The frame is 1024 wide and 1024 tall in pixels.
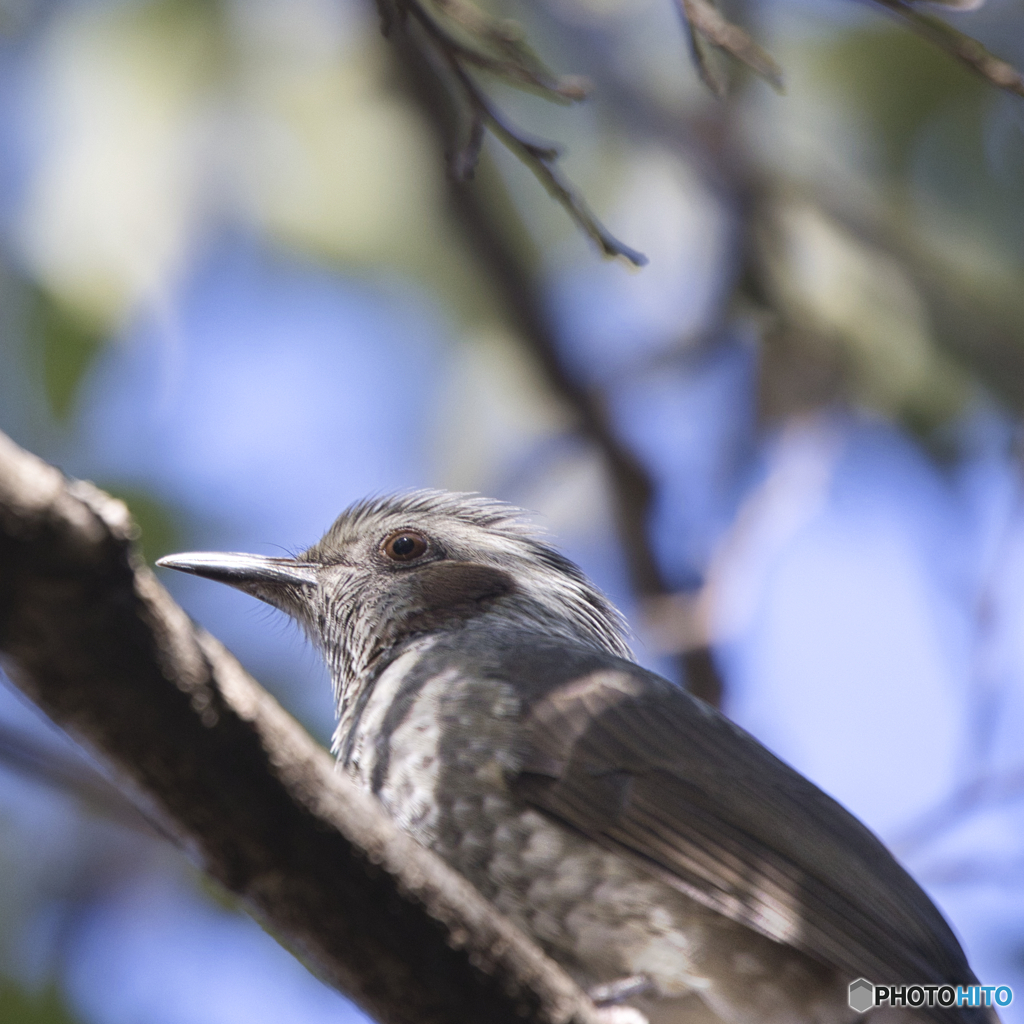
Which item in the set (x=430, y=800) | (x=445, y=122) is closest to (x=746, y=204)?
(x=445, y=122)

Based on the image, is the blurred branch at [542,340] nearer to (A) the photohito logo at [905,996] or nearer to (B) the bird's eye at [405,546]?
(B) the bird's eye at [405,546]

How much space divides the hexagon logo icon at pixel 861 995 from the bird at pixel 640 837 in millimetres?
23

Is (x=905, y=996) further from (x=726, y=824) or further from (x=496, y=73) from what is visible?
(x=496, y=73)

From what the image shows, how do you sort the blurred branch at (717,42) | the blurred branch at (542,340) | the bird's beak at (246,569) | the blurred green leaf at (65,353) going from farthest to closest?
the blurred green leaf at (65,353)
the blurred branch at (542,340)
the bird's beak at (246,569)
the blurred branch at (717,42)

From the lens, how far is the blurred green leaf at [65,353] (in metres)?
5.63

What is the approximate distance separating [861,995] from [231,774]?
1677 millimetres

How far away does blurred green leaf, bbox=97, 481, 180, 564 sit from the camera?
5.17 metres

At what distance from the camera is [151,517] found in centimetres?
525

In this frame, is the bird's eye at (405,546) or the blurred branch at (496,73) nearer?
the blurred branch at (496,73)

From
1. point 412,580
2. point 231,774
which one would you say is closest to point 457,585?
point 412,580

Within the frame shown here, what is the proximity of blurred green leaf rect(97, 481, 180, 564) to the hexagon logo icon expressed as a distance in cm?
326

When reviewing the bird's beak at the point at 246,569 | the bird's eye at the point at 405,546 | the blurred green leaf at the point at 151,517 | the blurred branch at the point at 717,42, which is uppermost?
the blurred green leaf at the point at 151,517

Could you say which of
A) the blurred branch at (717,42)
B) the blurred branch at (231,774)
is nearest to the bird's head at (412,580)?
the blurred branch at (717,42)

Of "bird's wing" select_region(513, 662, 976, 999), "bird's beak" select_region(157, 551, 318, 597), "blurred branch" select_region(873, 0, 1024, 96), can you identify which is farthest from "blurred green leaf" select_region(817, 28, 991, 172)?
"bird's wing" select_region(513, 662, 976, 999)
